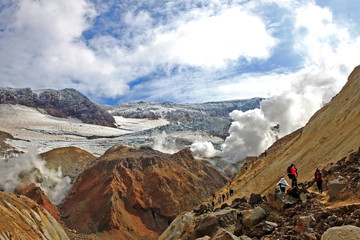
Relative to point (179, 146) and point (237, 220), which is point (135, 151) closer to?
point (179, 146)

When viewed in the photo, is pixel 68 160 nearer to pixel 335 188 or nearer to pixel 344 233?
pixel 335 188

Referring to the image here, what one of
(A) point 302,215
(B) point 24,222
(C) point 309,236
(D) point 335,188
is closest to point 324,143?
(D) point 335,188

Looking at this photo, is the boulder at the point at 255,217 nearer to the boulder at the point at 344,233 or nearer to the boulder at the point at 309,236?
the boulder at the point at 309,236

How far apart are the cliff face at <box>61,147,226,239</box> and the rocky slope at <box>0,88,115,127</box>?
114469 millimetres

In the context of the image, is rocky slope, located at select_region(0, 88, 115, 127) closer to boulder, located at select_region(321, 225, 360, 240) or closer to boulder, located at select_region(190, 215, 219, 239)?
boulder, located at select_region(190, 215, 219, 239)

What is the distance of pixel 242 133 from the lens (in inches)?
3595

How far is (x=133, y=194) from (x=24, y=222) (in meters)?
28.4

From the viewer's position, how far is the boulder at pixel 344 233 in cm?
610

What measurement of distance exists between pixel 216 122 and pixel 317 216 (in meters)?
135

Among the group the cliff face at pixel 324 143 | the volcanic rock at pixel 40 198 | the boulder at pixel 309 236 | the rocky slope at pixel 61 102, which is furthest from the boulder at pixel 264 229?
the rocky slope at pixel 61 102

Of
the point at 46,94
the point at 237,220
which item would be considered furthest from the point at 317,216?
the point at 46,94

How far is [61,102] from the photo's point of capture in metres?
177

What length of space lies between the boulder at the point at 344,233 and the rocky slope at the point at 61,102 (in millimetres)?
173657

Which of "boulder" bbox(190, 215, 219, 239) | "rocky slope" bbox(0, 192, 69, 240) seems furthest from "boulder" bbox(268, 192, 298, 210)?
"rocky slope" bbox(0, 192, 69, 240)
